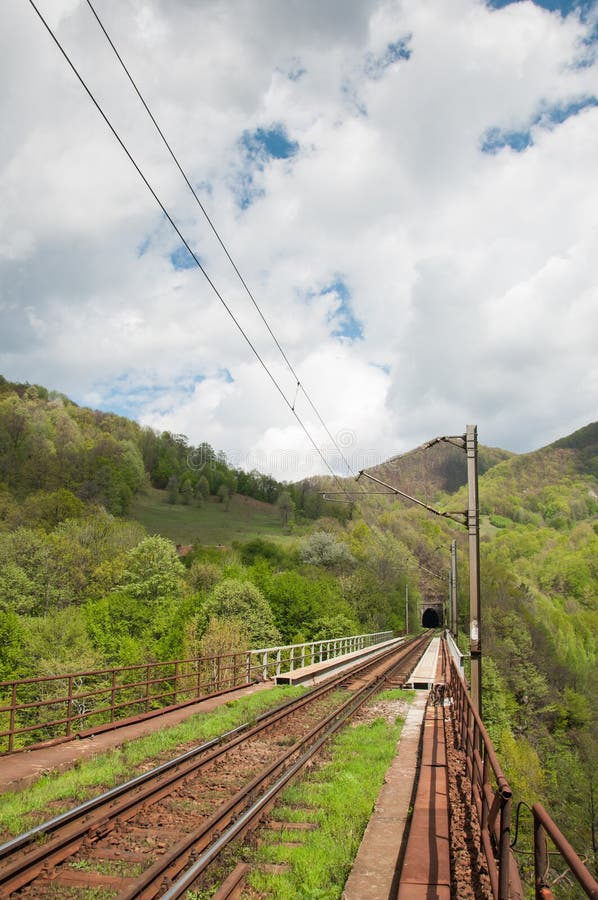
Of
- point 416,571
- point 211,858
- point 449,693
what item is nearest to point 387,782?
point 211,858

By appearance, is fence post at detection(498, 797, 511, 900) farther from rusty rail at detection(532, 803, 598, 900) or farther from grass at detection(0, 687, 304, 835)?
grass at detection(0, 687, 304, 835)

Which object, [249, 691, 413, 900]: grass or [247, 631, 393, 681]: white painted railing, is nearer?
[249, 691, 413, 900]: grass

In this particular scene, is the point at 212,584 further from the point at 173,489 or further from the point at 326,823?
the point at 326,823

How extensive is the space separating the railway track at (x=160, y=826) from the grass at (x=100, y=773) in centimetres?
41

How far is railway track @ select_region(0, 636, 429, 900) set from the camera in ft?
19.6

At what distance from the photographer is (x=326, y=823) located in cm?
769

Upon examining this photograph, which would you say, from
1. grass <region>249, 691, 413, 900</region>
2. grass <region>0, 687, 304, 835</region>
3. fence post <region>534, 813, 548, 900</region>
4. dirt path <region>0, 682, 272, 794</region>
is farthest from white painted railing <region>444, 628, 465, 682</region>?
fence post <region>534, 813, 548, 900</region>

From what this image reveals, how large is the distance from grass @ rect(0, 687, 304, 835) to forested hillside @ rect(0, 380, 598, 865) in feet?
31.6

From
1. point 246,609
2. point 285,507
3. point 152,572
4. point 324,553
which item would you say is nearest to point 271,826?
point 246,609

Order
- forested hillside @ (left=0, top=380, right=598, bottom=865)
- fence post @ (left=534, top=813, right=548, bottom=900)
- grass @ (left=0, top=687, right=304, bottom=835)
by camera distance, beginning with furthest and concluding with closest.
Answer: forested hillside @ (left=0, top=380, right=598, bottom=865), grass @ (left=0, top=687, right=304, bottom=835), fence post @ (left=534, top=813, right=548, bottom=900)

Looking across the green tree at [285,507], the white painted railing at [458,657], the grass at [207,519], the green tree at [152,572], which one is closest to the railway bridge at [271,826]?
the white painted railing at [458,657]

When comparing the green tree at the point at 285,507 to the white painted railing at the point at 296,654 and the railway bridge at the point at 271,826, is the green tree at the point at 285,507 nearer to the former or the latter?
Result: the white painted railing at the point at 296,654

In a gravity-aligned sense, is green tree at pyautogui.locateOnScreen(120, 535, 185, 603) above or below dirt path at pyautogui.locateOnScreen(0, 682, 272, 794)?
above

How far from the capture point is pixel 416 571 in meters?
116
